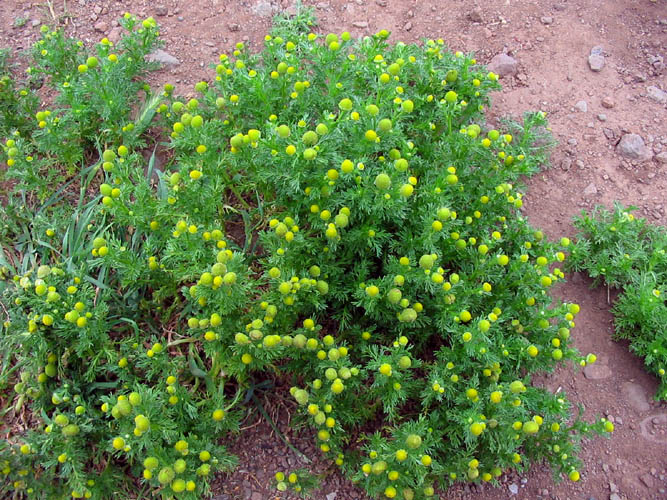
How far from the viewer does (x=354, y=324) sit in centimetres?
318

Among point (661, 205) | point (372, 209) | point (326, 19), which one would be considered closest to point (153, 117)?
point (326, 19)

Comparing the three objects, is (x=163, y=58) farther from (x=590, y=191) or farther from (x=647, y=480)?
(x=647, y=480)

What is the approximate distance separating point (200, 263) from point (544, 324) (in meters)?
1.94

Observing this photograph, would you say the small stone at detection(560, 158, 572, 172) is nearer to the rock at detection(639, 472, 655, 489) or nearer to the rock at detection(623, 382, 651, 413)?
the rock at detection(623, 382, 651, 413)

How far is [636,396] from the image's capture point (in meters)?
3.50

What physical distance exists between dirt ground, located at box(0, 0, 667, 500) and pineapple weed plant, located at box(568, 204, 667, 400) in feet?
0.41

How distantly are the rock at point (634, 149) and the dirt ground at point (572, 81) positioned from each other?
0.6 inches

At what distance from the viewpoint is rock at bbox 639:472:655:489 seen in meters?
3.24

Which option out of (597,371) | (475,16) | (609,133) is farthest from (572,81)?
(597,371)

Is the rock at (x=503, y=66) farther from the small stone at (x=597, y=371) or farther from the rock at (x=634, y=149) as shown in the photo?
the small stone at (x=597, y=371)

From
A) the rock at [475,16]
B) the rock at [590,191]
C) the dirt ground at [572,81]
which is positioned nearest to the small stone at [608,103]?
the dirt ground at [572,81]

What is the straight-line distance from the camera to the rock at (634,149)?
4.25 m

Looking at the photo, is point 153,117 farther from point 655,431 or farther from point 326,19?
point 655,431

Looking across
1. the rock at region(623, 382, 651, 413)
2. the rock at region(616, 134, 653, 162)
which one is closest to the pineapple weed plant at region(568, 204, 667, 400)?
the rock at region(623, 382, 651, 413)
